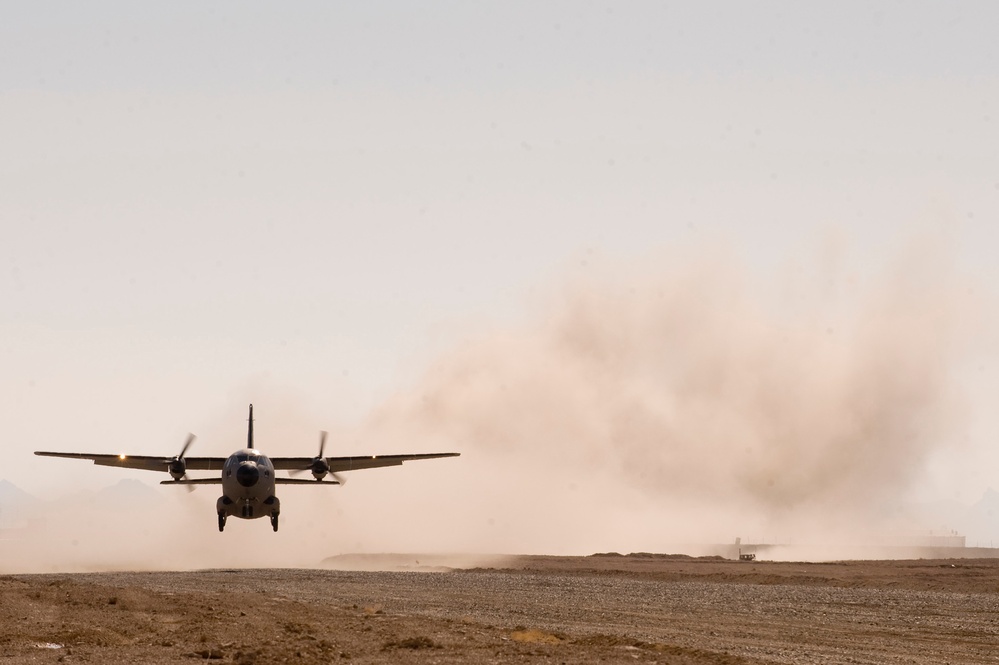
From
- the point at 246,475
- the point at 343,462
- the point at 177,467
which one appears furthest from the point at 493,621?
the point at 343,462

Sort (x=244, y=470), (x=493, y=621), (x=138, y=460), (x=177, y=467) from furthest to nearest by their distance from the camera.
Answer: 1. (x=138, y=460)
2. (x=177, y=467)
3. (x=244, y=470)
4. (x=493, y=621)

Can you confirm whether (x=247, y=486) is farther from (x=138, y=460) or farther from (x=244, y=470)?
(x=138, y=460)

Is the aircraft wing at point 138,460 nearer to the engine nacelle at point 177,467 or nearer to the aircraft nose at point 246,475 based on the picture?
the engine nacelle at point 177,467

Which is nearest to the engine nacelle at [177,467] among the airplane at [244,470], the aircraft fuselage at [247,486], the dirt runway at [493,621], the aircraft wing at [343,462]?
the airplane at [244,470]

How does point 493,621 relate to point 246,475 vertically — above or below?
below

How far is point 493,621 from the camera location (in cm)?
3878

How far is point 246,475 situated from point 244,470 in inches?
13.4

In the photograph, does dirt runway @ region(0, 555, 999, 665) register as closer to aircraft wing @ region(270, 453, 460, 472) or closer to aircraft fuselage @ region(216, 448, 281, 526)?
aircraft fuselage @ region(216, 448, 281, 526)

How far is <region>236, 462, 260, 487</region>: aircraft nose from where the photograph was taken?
68.8 meters

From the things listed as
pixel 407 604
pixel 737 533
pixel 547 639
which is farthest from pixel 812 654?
pixel 737 533

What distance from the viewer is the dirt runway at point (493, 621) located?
96.1ft

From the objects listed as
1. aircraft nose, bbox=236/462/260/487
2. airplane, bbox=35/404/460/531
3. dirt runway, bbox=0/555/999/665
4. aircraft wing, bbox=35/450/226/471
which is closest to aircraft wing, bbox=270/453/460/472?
airplane, bbox=35/404/460/531

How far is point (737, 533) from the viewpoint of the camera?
193 m

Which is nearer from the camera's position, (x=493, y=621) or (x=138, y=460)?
(x=493, y=621)
